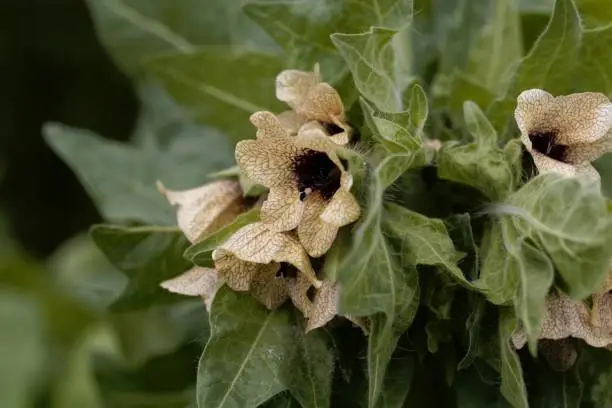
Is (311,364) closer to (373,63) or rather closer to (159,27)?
(373,63)

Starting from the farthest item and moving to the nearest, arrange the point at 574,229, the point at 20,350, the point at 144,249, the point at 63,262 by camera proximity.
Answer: the point at 63,262 → the point at 20,350 → the point at 144,249 → the point at 574,229

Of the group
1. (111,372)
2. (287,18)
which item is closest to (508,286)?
(287,18)

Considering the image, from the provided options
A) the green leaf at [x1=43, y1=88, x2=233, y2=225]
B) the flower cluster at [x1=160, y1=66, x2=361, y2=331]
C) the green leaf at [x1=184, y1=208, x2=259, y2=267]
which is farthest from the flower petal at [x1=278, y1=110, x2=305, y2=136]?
the green leaf at [x1=43, y1=88, x2=233, y2=225]

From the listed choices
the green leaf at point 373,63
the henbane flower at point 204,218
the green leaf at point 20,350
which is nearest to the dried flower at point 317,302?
the henbane flower at point 204,218

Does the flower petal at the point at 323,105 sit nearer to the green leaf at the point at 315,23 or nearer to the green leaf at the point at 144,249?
the green leaf at the point at 315,23

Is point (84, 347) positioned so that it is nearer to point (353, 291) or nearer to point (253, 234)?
point (253, 234)

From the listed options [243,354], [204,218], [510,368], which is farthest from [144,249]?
[510,368]
